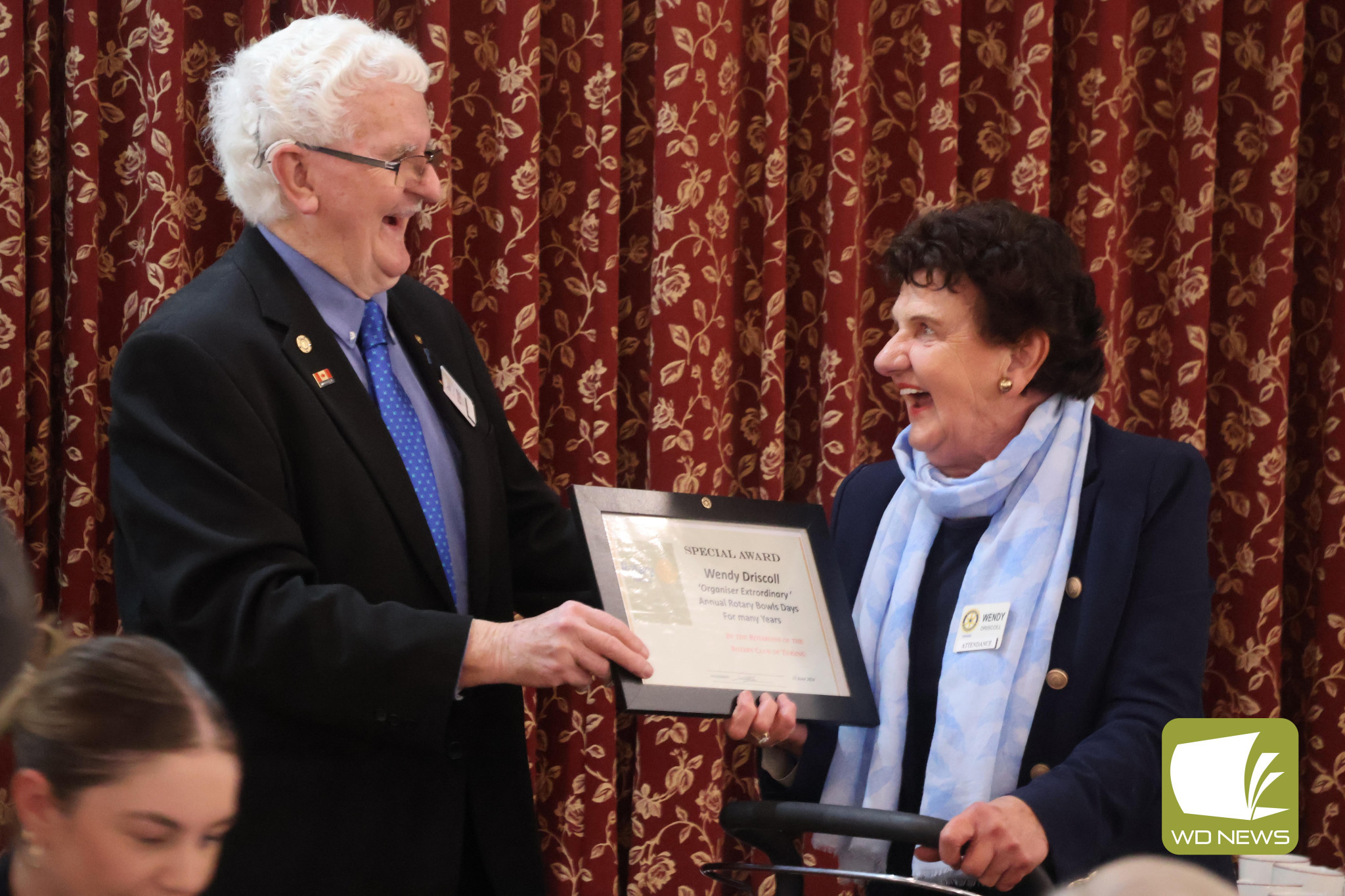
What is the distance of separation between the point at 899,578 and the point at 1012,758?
12.7 inches

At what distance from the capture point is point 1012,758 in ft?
6.07

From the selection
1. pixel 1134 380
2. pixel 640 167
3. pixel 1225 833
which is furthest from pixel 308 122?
pixel 1134 380

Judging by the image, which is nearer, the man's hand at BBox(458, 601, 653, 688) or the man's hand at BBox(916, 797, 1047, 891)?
the man's hand at BBox(916, 797, 1047, 891)

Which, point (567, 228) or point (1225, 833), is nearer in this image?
point (1225, 833)

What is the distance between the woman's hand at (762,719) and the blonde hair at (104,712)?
0.86m

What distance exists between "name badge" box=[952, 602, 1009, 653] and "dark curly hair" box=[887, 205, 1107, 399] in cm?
36

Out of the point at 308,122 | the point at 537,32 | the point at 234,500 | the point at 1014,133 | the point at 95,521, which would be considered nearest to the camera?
the point at 234,500

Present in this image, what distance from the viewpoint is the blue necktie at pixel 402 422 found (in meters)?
2.00

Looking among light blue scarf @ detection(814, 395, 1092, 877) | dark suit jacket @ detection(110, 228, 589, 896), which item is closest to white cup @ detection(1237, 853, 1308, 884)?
light blue scarf @ detection(814, 395, 1092, 877)

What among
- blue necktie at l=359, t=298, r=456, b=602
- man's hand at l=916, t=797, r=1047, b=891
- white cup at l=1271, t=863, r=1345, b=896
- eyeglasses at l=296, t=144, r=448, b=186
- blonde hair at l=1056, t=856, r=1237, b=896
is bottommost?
white cup at l=1271, t=863, r=1345, b=896

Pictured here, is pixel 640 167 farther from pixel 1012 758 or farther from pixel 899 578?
pixel 1012 758

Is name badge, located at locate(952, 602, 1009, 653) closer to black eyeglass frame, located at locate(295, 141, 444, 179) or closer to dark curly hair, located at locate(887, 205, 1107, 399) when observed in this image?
dark curly hair, located at locate(887, 205, 1107, 399)

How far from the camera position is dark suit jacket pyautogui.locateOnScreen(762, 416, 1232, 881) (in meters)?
1.70

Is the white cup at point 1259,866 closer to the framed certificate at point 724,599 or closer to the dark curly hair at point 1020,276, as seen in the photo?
the framed certificate at point 724,599
